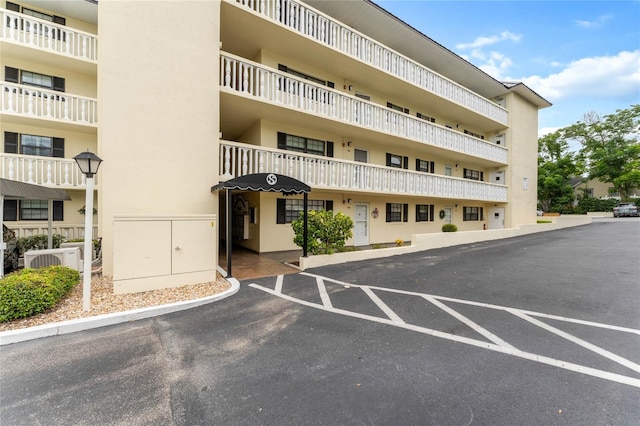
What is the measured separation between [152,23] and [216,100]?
238 centimetres

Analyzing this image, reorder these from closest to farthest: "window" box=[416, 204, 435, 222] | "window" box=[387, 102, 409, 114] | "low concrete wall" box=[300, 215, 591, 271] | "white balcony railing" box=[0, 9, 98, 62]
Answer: "low concrete wall" box=[300, 215, 591, 271] < "white balcony railing" box=[0, 9, 98, 62] < "window" box=[387, 102, 409, 114] < "window" box=[416, 204, 435, 222]

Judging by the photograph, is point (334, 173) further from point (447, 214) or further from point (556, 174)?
point (556, 174)

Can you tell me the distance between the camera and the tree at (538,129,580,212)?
29562 millimetres

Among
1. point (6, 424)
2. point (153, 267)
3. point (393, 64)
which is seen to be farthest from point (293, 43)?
point (6, 424)

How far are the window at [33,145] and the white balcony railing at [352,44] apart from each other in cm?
930

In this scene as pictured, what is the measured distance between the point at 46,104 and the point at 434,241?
1668 centimetres

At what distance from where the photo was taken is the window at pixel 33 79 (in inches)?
385

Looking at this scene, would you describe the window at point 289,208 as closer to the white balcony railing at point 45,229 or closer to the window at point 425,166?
the window at point 425,166

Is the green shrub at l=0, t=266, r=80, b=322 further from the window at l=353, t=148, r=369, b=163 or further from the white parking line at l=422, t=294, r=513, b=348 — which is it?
the window at l=353, t=148, r=369, b=163

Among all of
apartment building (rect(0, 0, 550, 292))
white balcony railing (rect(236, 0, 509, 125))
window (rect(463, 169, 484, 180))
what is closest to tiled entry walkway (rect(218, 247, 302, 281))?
apartment building (rect(0, 0, 550, 292))

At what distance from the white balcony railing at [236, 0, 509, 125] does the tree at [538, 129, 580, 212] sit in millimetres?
22124

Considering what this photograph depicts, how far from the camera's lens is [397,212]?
584 inches

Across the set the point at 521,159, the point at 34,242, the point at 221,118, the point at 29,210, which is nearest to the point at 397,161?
the point at 221,118

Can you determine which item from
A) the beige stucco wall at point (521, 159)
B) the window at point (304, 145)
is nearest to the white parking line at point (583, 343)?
the window at point (304, 145)
